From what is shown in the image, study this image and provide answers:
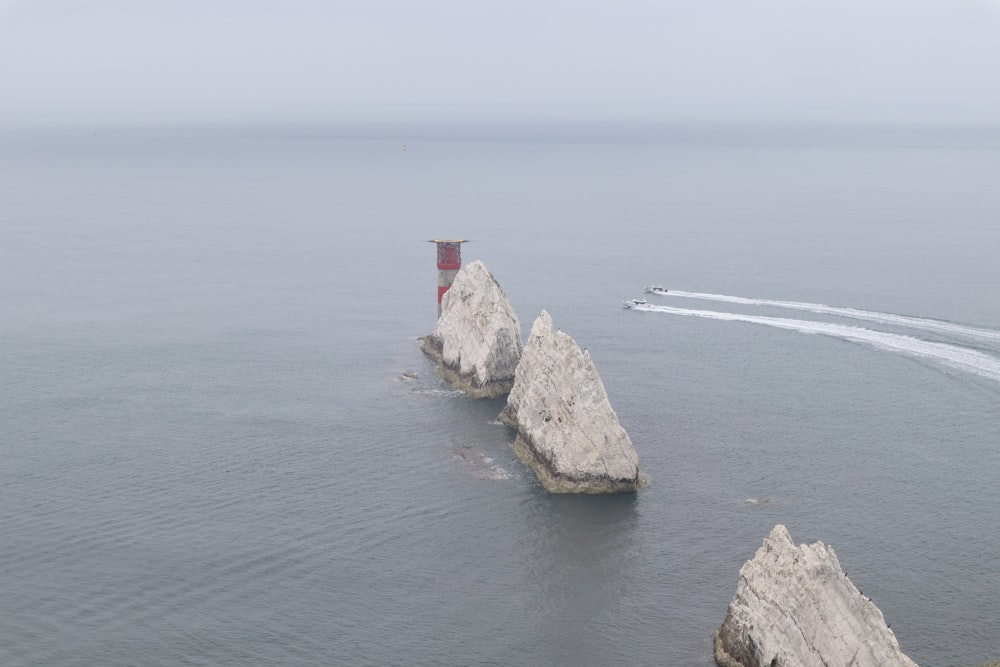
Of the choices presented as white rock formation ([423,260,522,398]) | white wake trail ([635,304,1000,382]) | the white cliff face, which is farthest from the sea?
the white cliff face

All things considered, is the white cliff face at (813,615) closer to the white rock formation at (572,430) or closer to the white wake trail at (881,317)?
the white rock formation at (572,430)

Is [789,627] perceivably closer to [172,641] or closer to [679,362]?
[172,641]

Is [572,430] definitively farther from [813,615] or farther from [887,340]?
[887,340]

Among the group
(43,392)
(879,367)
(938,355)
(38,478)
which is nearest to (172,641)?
(38,478)

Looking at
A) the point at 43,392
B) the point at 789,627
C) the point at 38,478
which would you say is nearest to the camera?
the point at 789,627

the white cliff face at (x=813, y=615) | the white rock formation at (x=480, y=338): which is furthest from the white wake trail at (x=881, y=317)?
the white cliff face at (x=813, y=615)

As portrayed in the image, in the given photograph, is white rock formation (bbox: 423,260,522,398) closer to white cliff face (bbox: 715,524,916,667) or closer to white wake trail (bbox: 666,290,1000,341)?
white wake trail (bbox: 666,290,1000,341)
